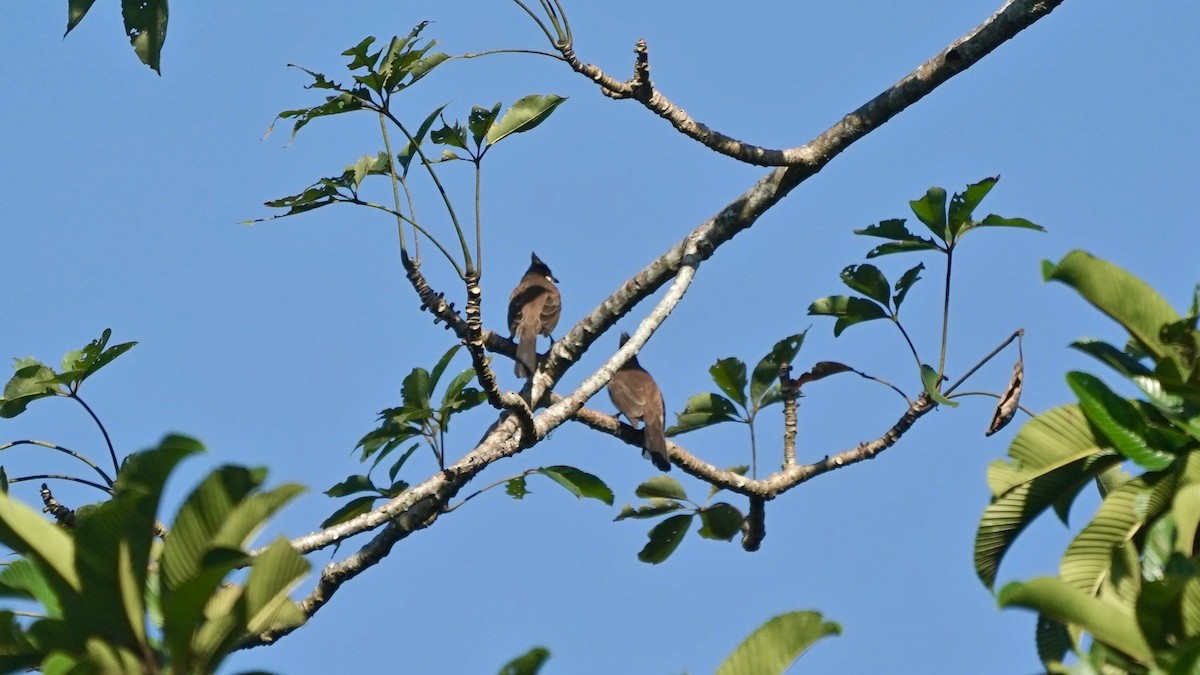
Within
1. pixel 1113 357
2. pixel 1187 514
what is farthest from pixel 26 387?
pixel 1187 514

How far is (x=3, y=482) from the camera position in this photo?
5.79 m

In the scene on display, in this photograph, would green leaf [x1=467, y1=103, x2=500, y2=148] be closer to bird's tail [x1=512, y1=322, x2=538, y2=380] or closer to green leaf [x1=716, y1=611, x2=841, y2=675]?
bird's tail [x1=512, y1=322, x2=538, y2=380]

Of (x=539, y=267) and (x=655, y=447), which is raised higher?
(x=539, y=267)

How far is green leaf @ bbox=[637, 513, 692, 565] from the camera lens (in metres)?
7.07

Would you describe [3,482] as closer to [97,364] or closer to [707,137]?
[97,364]

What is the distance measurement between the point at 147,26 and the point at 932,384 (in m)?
3.69

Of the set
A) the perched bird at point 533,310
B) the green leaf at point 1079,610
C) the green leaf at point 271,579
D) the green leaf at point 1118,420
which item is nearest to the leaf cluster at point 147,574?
the green leaf at point 271,579

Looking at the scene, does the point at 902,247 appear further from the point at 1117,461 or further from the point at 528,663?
the point at 528,663

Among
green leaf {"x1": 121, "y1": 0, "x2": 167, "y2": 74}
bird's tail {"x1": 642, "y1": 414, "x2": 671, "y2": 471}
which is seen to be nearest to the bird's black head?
bird's tail {"x1": 642, "y1": 414, "x2": 671, "y2": 471}

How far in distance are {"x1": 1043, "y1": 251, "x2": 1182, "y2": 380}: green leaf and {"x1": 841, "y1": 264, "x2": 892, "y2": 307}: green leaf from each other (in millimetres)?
2988

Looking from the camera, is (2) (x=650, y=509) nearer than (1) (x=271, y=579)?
No

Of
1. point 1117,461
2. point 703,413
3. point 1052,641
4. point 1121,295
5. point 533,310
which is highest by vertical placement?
point 533,310

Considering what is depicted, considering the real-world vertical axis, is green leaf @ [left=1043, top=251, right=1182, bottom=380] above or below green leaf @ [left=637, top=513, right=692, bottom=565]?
below

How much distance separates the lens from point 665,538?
281 inches
